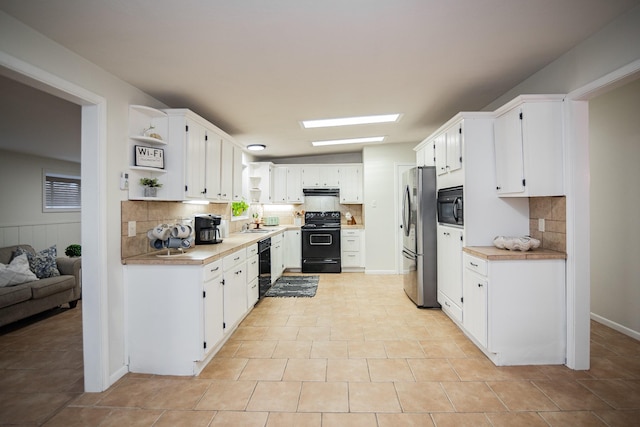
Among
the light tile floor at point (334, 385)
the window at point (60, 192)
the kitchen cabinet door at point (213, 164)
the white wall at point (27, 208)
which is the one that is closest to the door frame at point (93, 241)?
the light tile floor at point (334, 385)

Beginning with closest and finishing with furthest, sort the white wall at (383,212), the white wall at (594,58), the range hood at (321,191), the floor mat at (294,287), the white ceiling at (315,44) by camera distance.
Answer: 1. the white ceiling at (315,44)
2. the white wall at (594,58)
3. the floor mat at (294,287)
4. the white wall at (383,212)
5. the range hood at (321,191)

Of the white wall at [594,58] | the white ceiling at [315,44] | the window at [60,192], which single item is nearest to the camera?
the white ceiling at [315,44]

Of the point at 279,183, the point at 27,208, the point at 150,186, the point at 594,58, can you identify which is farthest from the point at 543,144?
the point at 27,208

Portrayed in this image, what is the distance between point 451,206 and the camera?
3436 millimetres

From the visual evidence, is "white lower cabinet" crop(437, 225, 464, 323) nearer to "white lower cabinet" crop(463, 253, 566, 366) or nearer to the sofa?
"white lower cabinet" crop(463, 253, 566, 366)

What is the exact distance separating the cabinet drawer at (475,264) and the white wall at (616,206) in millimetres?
1653

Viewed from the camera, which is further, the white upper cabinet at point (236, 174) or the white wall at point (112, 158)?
the white upper cabinet at point (236, 174)

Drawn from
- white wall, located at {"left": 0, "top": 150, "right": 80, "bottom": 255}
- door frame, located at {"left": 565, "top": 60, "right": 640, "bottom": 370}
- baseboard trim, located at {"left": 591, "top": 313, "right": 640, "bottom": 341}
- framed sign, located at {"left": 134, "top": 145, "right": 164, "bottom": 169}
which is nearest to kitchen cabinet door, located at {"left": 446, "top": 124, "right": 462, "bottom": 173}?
door frame, located at {"left": 565, "top": 60, "right": 640, "bottom": 370}

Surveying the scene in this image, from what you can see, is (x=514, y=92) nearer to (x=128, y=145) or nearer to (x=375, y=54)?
(x=375, y=54)

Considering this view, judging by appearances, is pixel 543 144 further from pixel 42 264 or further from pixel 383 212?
pixel 42 264

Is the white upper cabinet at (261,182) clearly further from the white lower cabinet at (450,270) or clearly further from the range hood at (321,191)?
the white lower cabinet at (450,270)

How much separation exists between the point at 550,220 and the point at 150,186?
11.6 ft

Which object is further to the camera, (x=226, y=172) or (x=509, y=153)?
(x=226, y=172)

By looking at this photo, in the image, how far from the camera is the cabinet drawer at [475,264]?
2.63m
